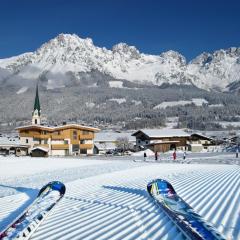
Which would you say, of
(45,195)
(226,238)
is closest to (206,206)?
(226,238)

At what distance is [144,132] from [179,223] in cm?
6908

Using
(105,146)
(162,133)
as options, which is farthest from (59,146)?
(162,133)

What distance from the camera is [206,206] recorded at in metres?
12.0

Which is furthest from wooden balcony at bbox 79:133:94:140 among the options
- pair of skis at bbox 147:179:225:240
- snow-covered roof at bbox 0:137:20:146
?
pair of skis at bbox 147:179:225:240

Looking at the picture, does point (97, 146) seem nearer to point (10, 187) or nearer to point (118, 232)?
point (10, 187)

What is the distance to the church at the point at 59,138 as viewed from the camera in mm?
72500

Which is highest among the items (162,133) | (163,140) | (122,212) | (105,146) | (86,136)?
(162,133)

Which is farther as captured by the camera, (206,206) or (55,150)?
(55,150)

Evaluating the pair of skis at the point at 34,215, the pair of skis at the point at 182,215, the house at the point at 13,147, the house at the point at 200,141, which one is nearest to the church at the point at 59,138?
the house at the point at 13,147

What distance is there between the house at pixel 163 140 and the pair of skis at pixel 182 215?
61.7 m

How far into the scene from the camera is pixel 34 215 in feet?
35.3

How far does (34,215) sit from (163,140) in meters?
67.7

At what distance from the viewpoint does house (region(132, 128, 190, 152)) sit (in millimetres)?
76375

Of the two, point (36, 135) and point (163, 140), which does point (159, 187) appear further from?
point (163, 140)
